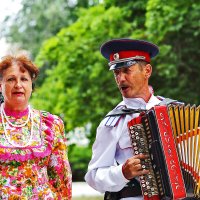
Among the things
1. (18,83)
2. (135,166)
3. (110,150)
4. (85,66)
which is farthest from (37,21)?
(135,166)

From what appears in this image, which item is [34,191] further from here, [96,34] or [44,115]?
[96,34]

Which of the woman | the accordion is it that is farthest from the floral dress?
the accordion

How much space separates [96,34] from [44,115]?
1124 centimetres

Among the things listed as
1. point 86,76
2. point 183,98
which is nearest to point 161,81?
point 183,98

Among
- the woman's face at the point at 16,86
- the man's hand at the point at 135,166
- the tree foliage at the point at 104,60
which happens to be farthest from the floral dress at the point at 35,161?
the tree foliage at the point at 104,60

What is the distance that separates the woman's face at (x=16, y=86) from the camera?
5.16 meters

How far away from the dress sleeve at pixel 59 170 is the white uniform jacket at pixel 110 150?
27 centimetres

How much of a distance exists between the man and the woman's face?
0.69 meters

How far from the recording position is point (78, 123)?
1675 cm

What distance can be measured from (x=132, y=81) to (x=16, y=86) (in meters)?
0.93

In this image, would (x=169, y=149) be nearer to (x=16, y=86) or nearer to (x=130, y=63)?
(x=130, y=63)

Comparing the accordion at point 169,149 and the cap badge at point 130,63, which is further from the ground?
the cap badge at point 130,63

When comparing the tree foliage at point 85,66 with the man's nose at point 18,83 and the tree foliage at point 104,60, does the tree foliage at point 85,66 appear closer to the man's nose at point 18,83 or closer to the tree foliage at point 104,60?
the tree foliage at point 104,60

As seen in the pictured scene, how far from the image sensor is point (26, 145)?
5117mm
